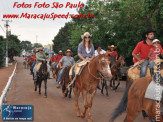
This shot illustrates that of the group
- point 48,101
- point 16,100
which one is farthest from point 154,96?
point 16,100

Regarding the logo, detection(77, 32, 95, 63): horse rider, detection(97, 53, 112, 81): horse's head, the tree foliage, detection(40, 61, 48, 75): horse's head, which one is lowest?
the logo

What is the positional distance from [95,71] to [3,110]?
2959mm

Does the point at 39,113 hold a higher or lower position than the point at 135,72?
lower

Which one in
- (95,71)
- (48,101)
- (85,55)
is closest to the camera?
(95,71)

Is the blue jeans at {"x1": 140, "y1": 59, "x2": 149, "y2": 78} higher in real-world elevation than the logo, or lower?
higher

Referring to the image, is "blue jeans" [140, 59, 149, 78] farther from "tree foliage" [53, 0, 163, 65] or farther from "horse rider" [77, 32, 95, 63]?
"tree foliage" [53, 0, 163, 65]

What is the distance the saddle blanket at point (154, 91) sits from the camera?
440cm

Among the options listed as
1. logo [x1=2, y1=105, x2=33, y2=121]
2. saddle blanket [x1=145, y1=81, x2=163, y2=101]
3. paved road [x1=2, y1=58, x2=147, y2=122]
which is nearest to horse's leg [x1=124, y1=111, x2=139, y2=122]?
saddle blanket [x1=145, y1=81, x2=163, y2=101]

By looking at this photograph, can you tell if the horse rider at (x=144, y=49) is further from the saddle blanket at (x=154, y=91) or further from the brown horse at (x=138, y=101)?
the saddle blanket at (x=154, y=91)

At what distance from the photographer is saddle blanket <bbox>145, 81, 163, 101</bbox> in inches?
173

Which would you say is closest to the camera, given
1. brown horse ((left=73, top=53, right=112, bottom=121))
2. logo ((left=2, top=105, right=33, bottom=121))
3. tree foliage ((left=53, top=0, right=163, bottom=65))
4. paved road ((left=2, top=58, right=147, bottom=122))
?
logo ((left=2, top=105, right=33, bottom=121))

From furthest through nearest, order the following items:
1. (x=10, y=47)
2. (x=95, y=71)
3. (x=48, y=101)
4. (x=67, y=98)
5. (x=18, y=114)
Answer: (x=10, y=47)
(x=67, y=98)
(x=48, y=101)
(x=95, y=71)
(x=18, y=114)

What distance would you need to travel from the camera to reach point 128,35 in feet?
61.8

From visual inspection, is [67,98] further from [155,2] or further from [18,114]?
[155,2]
